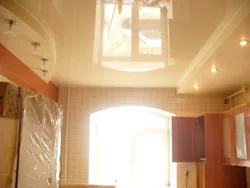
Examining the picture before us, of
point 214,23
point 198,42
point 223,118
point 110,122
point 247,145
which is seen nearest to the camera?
point 214,23

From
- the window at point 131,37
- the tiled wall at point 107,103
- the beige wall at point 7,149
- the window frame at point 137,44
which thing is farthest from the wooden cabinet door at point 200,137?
the beige wall at point 7,149

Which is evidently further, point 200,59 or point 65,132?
point 65,132

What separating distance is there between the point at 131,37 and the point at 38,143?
147cm

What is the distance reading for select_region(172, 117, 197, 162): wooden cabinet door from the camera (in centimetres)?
418

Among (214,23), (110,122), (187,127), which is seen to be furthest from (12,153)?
(110,122)

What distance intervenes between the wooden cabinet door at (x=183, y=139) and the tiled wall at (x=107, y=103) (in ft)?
0.91

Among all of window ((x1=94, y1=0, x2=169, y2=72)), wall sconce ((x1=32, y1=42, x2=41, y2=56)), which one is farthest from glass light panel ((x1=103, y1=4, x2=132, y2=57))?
wall sconce ((x1=32, y1=42, x2=41, y2=56))

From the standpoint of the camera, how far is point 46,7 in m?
2.07

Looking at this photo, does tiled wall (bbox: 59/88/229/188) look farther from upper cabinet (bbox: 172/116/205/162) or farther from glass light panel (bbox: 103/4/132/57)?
glass light panel (bbox: 103/4/132/57)

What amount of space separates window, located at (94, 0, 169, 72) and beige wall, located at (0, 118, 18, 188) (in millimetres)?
1071

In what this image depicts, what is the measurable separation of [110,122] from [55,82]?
1.21 m

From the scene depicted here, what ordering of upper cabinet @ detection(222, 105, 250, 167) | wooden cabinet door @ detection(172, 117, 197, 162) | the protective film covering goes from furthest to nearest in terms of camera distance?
wooden cabinet door @ detection(172, 117, 197, 162) < upper cabinet @ detection(222, 105, 250, 167) < the protective film covering

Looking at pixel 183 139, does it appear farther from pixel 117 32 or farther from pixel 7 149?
pixel 7 149

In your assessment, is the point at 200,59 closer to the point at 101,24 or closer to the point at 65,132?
the point at 101,24
